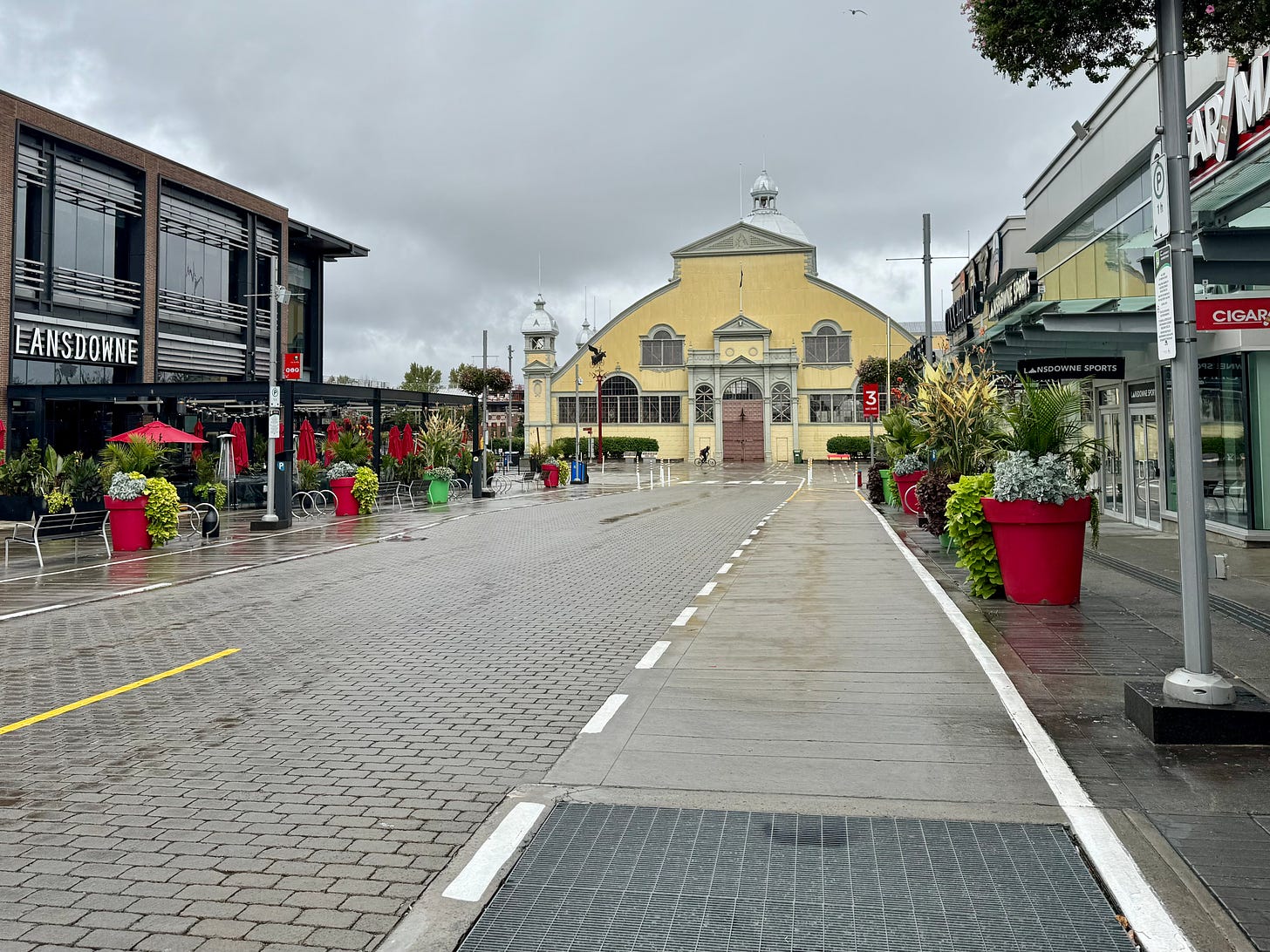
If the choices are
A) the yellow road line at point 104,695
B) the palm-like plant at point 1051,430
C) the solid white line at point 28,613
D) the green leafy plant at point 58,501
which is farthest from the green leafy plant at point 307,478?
the palm-like plant at point 1051,430

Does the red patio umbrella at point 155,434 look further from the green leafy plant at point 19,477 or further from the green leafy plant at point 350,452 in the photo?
the green leafy plant at point 350,452

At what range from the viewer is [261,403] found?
31.4 metres

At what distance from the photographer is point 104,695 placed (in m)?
7.46

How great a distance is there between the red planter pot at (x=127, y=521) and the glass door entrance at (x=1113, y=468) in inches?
731

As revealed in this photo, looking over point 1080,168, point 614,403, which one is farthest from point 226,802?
point 614,403

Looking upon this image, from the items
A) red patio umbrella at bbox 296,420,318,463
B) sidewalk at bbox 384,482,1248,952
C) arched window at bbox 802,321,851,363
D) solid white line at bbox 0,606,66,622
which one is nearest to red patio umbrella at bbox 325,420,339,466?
red patio umbrella at bbox 296,420,318,463

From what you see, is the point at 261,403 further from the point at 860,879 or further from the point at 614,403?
the point at 614,403

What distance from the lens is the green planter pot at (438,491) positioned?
31625 mm

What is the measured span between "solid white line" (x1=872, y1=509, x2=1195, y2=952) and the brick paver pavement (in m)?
2.65

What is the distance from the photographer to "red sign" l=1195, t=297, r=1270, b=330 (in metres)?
7.32

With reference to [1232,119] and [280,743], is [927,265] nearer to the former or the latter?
[1232,119]

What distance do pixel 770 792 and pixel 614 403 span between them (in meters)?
76.9

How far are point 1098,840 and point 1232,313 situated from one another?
4720mm

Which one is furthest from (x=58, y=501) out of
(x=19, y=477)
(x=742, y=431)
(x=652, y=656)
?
(x=742, y=431)
